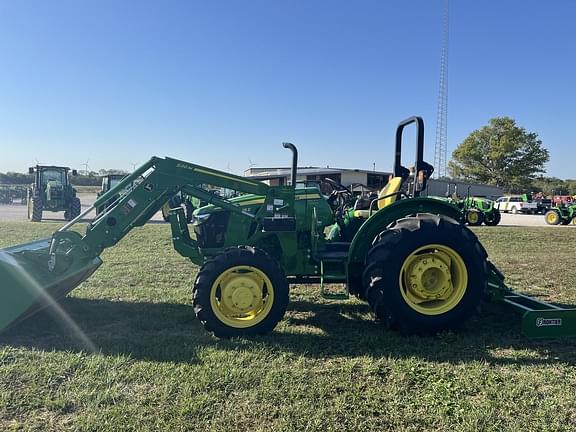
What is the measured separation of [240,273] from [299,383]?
4.91 feet

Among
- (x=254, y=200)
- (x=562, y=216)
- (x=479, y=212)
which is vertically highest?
(x=254, y=200)

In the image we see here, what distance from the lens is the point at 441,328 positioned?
15.8 feet

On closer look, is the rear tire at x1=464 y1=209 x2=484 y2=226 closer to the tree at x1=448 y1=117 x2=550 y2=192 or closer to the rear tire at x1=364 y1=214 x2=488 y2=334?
the rear tire at x1=364 y1=214 x2=488 y2=334

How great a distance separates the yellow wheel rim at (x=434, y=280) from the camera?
191 inches

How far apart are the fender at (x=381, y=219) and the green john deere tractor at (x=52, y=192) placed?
688 inches

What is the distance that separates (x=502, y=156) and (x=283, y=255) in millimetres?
57980

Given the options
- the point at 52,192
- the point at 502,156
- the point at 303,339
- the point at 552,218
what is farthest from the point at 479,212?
the point at 502,156

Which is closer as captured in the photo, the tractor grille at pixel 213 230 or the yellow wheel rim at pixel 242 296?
the yellow wheel rim at pixel 242 296

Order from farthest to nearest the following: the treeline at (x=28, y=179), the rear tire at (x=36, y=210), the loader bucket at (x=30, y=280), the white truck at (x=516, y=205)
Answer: the treeline at (x=28, y=179) < the white truck at (x=516, y=205) < the rear tire at (x=36, y=210) < the loader bucket at (x=30, y=280)

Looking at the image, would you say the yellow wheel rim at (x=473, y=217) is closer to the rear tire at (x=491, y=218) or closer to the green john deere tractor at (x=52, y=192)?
the rear tire at (x=491, y=218)

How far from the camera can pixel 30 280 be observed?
4.69m

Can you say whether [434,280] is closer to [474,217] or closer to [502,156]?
[474,217]

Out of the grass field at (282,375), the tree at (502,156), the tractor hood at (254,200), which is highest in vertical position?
the tree at (502,156)

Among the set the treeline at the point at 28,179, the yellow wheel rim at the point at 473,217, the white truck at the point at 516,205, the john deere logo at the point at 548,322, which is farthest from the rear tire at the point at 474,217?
the treeline at the point at 28,179
